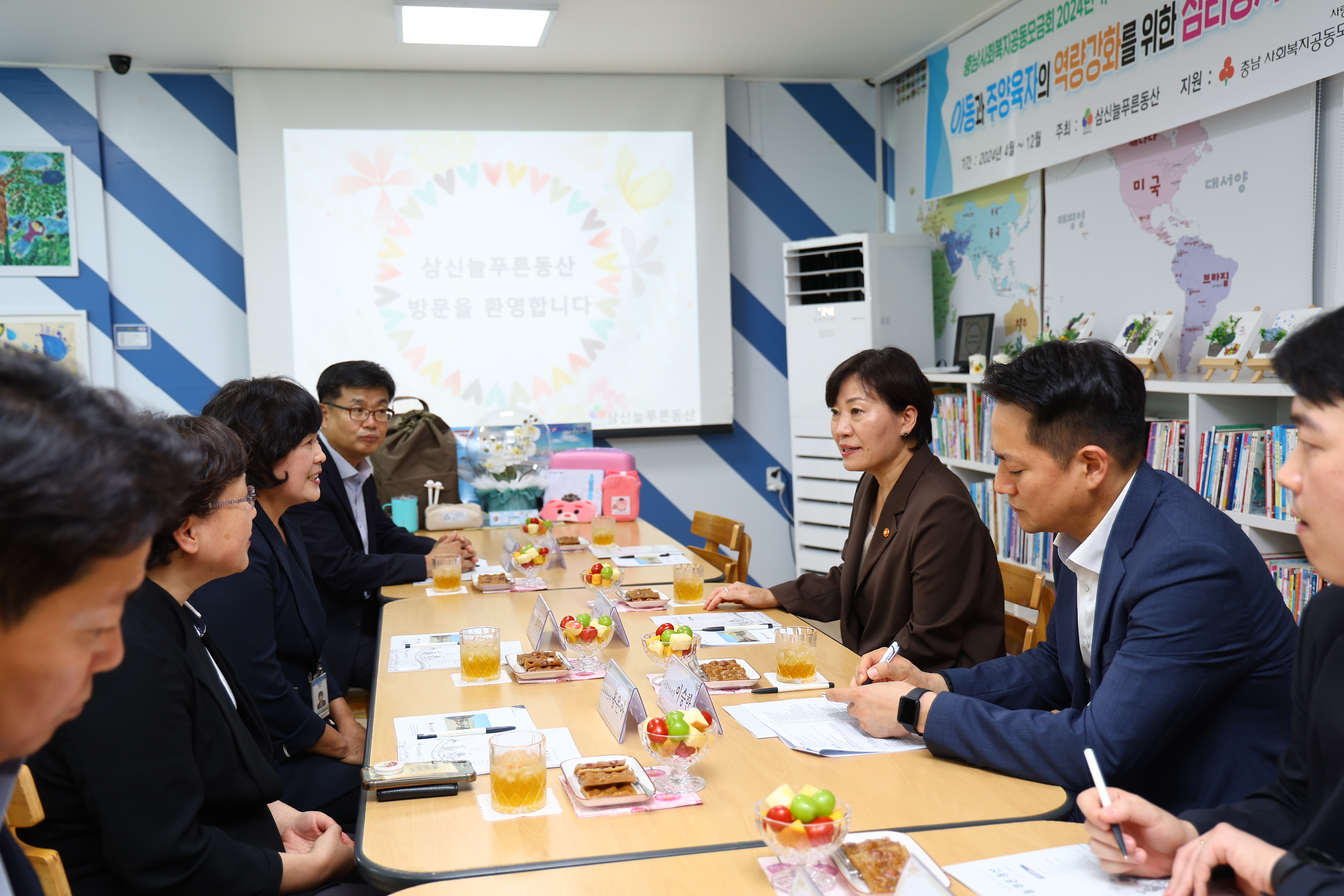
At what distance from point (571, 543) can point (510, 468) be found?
0.76 meters

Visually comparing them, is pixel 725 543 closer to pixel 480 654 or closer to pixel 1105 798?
pixel 480 654

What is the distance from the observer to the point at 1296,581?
2971 mm

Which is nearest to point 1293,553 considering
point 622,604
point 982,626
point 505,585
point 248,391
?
point 982,626

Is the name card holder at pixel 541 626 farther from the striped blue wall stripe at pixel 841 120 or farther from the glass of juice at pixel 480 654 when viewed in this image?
the striped blue wall stripe at pixel 841 120

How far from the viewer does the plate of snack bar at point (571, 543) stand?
12.6 ft

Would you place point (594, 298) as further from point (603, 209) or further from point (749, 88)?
point (749, 88)

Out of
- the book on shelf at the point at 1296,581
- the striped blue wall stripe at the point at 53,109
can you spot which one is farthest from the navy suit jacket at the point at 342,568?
the striped blue wall stripe at the point at 53,109

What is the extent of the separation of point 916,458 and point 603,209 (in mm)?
3586

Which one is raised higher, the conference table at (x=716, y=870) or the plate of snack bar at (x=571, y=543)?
the plate of snack bar at (x=571, y=543)

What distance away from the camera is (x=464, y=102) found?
554 cm

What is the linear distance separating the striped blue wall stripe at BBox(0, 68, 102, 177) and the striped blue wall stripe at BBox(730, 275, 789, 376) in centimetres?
367

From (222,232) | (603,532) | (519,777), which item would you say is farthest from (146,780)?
(222,232)

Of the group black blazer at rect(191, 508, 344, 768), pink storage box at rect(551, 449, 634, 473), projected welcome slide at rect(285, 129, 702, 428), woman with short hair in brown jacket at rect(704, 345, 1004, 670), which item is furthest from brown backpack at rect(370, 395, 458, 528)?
woman with short hair in brown jacket at rect(704, 345, 1004, 670)

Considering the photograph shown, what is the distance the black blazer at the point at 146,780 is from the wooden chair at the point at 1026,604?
1.87 m
